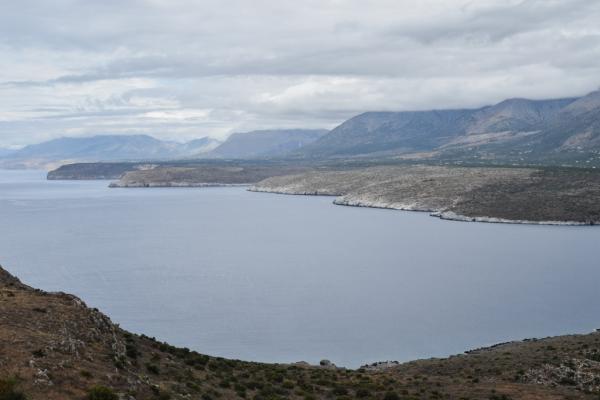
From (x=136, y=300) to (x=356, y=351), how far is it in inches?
1146

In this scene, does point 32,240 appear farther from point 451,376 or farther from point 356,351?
point 451,376

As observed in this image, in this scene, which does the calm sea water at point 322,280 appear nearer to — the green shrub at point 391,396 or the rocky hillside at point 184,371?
the rocky hillside at point 184,371

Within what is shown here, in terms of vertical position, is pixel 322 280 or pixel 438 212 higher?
pixel 438 212

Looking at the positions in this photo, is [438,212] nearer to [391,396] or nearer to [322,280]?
[322,280]

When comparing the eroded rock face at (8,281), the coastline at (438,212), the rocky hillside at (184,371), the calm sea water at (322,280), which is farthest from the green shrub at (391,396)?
the coastline at (438,212)

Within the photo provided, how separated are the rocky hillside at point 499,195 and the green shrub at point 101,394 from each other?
131773 mm

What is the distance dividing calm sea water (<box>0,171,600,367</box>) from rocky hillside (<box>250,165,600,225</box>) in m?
11.2

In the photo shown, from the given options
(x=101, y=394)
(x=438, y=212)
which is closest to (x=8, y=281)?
(x=101, y=394)

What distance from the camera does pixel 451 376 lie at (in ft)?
117

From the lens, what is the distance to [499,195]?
520ft

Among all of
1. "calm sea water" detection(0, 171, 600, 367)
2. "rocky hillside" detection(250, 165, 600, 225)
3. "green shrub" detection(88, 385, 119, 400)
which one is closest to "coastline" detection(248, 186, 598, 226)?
"rocky hillside" detection(250, 165, 600, 225)

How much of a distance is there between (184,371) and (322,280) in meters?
54.4

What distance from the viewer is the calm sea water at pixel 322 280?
54625 mm

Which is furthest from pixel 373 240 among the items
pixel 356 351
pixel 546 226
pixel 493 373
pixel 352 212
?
pixel 493 373
